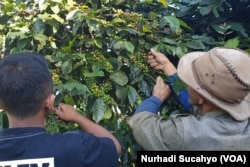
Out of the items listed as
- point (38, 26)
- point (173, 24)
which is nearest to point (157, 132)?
point (173, 24)

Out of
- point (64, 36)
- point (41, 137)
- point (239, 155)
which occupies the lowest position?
point (239, 155)

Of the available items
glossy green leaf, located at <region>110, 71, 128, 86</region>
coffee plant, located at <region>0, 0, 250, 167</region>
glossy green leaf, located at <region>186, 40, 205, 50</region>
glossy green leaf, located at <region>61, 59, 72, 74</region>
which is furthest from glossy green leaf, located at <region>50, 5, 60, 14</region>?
glossy green leaf, located at <region>186, 40, 205, 50</region>

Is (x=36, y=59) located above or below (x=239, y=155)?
above

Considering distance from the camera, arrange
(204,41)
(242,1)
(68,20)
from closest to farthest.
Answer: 1. (68,20)
2. (204,41)
3. (242,1)

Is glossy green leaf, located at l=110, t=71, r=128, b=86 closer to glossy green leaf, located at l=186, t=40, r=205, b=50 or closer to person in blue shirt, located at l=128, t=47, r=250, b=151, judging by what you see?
person in blue shirt, located at l=128, t=47, r=250, b=151

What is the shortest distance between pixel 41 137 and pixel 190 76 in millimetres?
650

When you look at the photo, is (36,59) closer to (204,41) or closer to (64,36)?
(64,36)

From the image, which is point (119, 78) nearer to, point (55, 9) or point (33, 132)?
point (55, 9)

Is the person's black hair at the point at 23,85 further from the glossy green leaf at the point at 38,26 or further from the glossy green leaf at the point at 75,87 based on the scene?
the glossy green leaf at the point at 38,26

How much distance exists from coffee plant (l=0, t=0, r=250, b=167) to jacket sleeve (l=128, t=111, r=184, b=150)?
19cm

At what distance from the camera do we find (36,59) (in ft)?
5.52

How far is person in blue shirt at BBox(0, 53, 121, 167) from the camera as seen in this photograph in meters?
1.59

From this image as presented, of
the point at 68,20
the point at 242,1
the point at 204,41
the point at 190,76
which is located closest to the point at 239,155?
the point at 190,76

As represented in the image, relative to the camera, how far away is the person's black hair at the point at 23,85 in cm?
159
